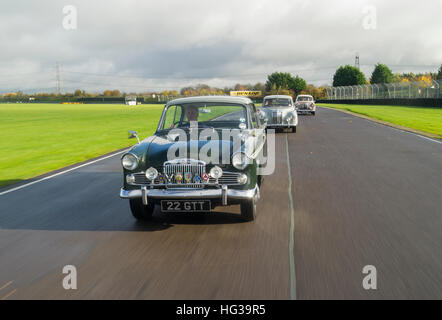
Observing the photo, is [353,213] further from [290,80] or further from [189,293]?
[290,80]

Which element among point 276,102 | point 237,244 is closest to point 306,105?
point 276,102

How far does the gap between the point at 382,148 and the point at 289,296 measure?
431 inches

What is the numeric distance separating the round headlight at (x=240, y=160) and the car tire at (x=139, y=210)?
52.3 inches

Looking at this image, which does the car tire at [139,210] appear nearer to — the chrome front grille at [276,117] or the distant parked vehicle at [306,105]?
the chrome front grille at [276,117]

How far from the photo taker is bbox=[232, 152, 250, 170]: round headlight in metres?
5.28

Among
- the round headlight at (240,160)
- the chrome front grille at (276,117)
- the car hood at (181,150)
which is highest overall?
the chrome front grille at (276,117)

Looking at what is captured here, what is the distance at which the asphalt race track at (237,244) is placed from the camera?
3.58 m

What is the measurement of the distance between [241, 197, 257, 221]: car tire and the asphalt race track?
95 millimetres

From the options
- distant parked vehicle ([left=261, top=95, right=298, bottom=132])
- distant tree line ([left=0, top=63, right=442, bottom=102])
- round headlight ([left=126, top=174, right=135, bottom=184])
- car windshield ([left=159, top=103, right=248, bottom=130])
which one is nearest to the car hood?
round headlight ([left=126, top=174, right=135, bottom=184])

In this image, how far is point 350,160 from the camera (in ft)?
35.8

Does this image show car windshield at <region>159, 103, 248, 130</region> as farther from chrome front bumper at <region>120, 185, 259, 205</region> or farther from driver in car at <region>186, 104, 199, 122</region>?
chrome front bumper at <region>120, 185, 259, 205</region>

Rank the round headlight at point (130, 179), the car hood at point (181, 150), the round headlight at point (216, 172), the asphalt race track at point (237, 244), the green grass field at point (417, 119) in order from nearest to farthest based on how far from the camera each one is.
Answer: the asphalt race track at point (237, 244), the round headlight at point (216, 172), the car hood at point (181, 150), the round headlight at point (130, 179), the green grass field at point (417, 119)

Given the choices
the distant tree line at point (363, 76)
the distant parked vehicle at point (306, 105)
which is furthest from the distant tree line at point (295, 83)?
the distant parked vehicle at point (306, 105)
